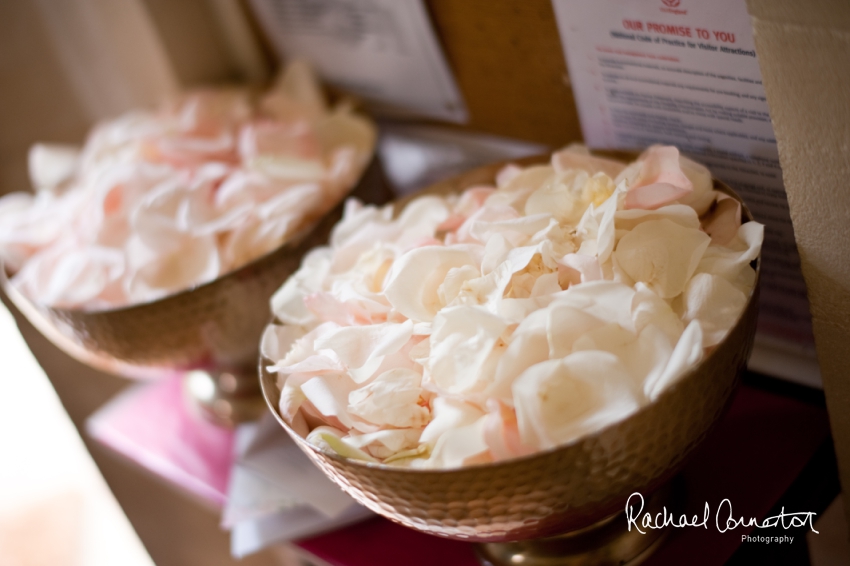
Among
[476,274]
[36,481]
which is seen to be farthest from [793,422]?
[36,481]

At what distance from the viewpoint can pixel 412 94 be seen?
37.0 inches

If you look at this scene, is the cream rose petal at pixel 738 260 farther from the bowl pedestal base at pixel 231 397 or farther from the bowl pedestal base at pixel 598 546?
the bowl pedestal base at pixel 231 397

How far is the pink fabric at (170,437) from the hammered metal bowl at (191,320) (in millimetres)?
153

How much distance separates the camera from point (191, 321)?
0.73m

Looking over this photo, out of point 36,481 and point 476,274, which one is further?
point 36,481

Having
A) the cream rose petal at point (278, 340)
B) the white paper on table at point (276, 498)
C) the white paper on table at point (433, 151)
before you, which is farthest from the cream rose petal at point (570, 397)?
the white paper on table at point (433, 151)

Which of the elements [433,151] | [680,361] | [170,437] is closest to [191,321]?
[170,437]

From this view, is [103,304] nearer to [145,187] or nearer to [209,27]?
[145,187]

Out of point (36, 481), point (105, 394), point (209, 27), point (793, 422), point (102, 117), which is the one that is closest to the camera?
point (793, 422)

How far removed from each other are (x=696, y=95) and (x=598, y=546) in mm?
370

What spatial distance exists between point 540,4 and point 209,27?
1.91ft

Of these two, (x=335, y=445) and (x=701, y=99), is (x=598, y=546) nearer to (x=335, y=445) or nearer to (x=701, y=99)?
(x=335, y=445)
